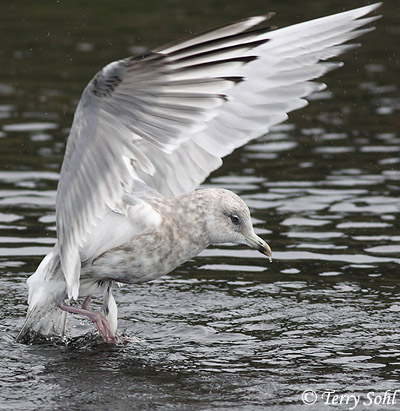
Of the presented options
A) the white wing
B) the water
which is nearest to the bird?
the white wing

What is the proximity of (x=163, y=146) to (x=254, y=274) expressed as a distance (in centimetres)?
257

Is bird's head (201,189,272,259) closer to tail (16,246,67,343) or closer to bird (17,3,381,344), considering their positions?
bird (17,3,381,344)

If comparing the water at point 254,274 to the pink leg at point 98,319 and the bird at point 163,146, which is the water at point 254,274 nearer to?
the pink leg at point 98,319

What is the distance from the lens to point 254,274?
26.6ft

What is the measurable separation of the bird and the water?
20.1 inches

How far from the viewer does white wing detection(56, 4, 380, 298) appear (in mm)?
5469

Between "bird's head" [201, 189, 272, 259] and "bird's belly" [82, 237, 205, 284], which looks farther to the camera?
"bird's head" [201, 189, 272, 259]

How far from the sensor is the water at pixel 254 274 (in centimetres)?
604

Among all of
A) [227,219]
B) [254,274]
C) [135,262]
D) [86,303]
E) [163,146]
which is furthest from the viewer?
[254,274]

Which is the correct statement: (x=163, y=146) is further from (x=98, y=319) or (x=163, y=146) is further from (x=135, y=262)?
(x=98, y=319)

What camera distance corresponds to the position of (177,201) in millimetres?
6863

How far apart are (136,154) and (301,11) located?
33.6 feet

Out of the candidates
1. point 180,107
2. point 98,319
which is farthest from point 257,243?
point 180,107

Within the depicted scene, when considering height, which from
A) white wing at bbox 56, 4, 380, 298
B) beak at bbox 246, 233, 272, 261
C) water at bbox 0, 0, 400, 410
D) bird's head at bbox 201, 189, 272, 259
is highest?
white wing at bbox 56, 4, 380, 298
